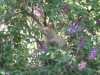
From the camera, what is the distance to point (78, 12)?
7.76 ft

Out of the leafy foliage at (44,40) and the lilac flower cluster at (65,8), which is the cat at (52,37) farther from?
the lilac flower cluster at (65,8)

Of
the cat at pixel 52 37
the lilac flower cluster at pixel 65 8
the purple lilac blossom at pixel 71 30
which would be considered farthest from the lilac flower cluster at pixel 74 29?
the cat at pixel 52 37

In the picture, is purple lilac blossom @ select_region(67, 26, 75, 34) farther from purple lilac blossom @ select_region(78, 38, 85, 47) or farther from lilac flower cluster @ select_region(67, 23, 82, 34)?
purple lilac blossom @ select_region(78, 38, 85, 47)

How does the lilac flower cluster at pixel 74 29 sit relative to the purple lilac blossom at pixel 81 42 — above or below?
above

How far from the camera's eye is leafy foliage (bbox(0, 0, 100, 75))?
243 centimetres

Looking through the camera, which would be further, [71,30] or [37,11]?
[37,11]

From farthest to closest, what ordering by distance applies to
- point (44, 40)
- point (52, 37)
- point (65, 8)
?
point (44, 40) < point (52, 37) < point (65, 8)

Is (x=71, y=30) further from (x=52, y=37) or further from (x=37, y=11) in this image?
(x=37, y=11)

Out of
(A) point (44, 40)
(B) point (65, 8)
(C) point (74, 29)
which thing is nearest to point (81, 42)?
(C) point (74, 29)

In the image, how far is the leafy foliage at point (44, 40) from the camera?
95.5 inches

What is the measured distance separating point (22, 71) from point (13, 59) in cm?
22

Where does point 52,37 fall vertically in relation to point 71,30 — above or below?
below

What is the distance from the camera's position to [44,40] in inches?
116

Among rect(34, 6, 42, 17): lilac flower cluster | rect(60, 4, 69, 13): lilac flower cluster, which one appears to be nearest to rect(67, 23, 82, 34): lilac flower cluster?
rect(60, 4, 69, 13): lilac flower cluster
